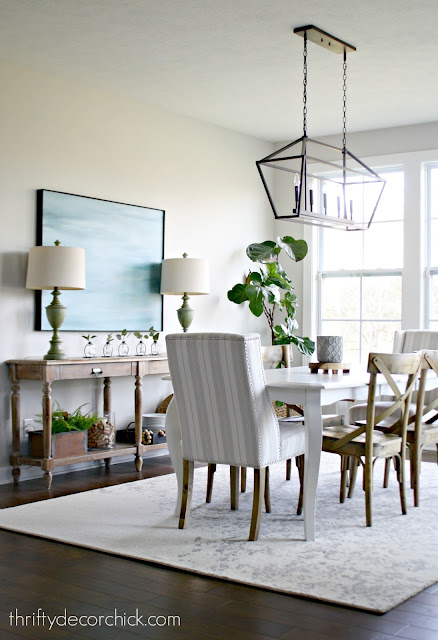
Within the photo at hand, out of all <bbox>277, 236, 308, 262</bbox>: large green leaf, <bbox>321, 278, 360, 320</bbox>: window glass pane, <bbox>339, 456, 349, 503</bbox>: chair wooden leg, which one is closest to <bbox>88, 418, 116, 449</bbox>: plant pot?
<bbox>339, 456, 349, 503</bbox>: chair wooden leg

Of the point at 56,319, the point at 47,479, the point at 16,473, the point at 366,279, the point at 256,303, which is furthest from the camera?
the point at 366,279

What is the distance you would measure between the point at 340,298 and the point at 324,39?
10.3 ft

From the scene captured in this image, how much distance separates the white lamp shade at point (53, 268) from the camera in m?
5.09

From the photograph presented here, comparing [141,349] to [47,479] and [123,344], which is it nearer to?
[123,344]

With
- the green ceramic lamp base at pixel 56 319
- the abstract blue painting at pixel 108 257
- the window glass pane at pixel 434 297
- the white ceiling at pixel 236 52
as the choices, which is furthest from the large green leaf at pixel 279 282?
the green ceramic lamp base at pixel 56 319

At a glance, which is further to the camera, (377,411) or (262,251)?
(262,251)

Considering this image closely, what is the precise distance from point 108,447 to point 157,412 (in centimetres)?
94

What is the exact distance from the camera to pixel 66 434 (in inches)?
207

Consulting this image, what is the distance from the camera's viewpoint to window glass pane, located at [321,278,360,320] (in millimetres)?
7398

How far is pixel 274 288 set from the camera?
7.18 metres

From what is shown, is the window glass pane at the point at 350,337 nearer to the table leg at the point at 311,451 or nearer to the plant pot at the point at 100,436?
the plant pot at the point at 100,436

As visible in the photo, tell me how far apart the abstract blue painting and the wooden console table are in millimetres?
423

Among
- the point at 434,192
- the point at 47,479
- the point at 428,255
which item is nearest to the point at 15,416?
the point at 47,479

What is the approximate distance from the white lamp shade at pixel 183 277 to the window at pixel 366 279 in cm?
177
